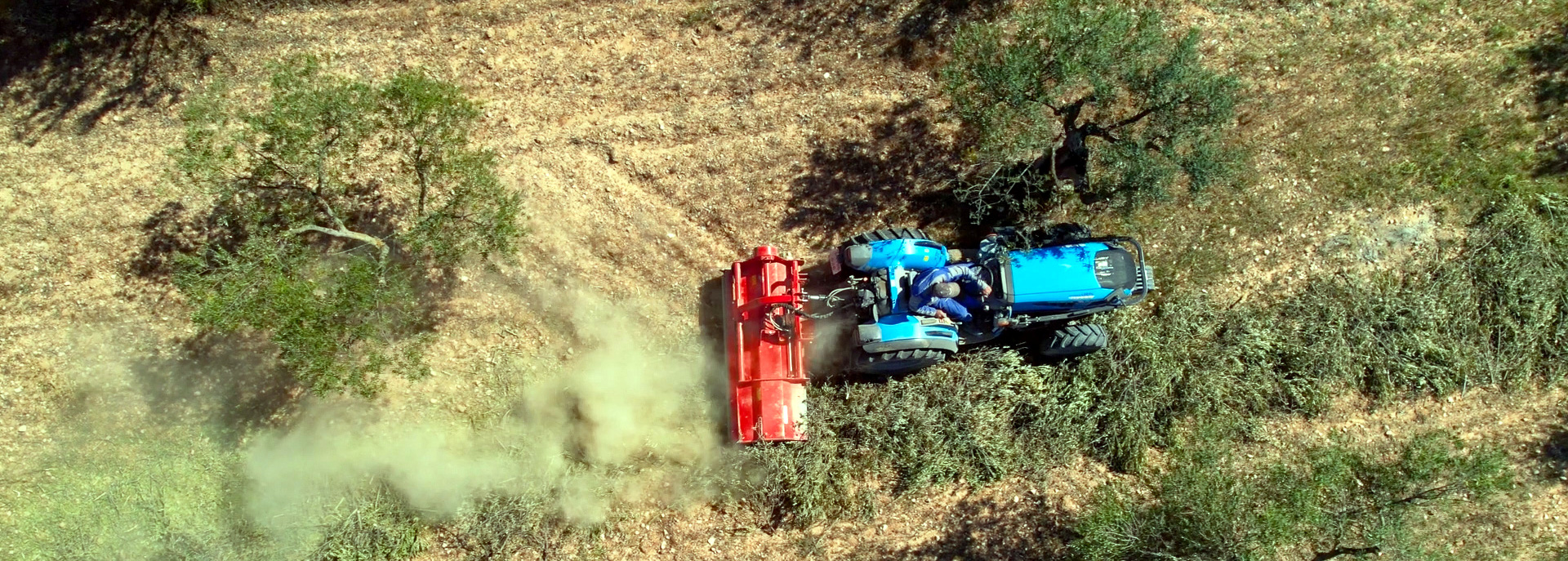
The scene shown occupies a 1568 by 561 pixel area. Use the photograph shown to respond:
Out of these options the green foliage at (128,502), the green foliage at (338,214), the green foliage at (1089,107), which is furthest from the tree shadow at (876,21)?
the green foliage at (128,502)

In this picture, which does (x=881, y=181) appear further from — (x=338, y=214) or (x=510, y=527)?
(x=338, y=214)

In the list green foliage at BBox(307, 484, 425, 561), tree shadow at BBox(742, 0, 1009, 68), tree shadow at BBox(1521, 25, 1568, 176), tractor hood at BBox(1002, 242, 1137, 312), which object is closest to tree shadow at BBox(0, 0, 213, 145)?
green foliage at BBox(307, 484, 425, 561)

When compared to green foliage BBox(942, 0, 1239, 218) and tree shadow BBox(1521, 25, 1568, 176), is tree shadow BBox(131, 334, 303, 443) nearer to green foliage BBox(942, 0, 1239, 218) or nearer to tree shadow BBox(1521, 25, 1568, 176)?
green foliage BBox(942, 0, 1239, 218)

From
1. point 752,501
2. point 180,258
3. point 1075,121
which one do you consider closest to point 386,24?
point 180,258

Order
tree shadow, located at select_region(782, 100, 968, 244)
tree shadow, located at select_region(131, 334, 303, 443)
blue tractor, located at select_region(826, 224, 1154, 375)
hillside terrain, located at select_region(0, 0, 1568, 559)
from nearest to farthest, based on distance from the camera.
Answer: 1. blue tractor, located at select_region(826, 224, 1154, 375)
2. hillside terrain, located at select_region(0, 0, 1568, 559)
3. tree shadow, located at select_region(131, 334, 303, 443)
4. tree shadow, located at select_region(782, 100, 968, 244)

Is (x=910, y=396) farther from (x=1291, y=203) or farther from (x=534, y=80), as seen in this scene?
(x=534, y=80)

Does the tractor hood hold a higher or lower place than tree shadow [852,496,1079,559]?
higher

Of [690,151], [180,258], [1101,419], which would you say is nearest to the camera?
[180,258]
